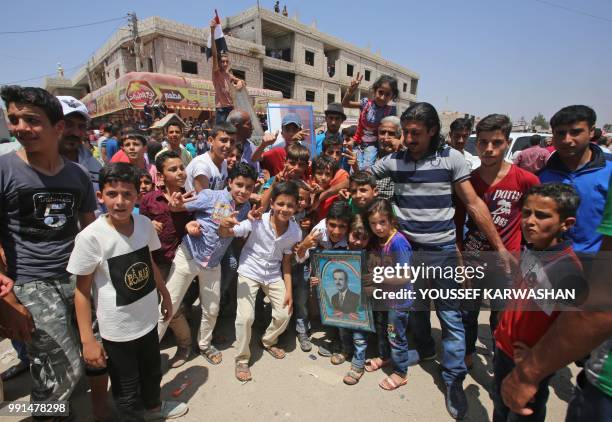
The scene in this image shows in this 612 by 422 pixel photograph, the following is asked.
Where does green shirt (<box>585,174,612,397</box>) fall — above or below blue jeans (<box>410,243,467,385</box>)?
above

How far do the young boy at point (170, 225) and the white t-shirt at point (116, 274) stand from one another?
72 centimetres

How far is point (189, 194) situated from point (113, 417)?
1686 millimetres

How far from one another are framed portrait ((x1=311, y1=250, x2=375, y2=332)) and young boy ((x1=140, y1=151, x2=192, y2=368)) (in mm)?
1266

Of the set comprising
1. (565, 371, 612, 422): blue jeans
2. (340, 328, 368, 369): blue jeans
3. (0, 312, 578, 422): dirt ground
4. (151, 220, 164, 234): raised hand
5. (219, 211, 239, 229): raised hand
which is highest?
(219, 211, 239, 229): raised hand

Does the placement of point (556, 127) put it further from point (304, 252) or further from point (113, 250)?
point (113, 250)

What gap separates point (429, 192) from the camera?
2289 mm

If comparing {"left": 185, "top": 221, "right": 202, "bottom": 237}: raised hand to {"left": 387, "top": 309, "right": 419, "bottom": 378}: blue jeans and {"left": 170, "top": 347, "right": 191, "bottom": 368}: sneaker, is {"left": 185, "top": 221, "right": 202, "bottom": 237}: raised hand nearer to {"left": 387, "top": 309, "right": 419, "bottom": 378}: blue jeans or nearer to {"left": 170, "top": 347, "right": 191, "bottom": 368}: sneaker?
{"left": 170, "top": 347, "right": 191, "bottom": 368}: sneaker

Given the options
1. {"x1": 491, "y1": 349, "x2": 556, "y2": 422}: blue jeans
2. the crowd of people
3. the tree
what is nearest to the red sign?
the crowd of people

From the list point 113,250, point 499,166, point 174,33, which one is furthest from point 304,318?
point 174,33

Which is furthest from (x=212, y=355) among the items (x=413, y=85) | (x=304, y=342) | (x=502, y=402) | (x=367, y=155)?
(x=413, y=85)

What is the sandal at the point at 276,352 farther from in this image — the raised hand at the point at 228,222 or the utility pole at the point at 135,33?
the utility pole at the point at 135,33

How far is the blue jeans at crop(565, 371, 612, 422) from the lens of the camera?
3.24ft

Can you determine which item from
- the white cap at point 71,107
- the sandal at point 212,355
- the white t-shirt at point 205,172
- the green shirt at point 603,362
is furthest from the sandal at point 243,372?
the white cap at point 71,107

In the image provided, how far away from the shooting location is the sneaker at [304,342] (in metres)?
2.90
